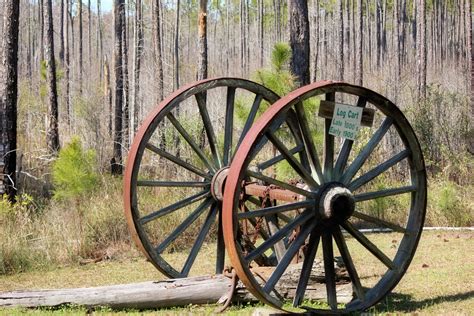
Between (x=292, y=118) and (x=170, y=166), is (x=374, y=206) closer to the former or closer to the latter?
(x=170, y=166)

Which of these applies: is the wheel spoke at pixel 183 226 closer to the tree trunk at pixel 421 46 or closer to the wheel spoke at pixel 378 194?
the wheel spoke at pixel 378 194

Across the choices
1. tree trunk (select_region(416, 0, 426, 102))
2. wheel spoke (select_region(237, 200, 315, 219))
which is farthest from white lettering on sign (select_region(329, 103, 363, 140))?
tree trunk (select_region(416, 0, 426, 102))

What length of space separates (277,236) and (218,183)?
165 centimetres

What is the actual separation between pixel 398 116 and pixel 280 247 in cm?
158

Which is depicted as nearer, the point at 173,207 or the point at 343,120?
the point at 343,120

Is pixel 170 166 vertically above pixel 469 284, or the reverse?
pixel 170 166

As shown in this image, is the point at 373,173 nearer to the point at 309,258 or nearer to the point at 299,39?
the point at 309,258

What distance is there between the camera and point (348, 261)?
5.59 meters

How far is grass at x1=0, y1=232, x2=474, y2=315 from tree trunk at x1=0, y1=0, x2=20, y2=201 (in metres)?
3.18

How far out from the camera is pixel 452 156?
15219 millimetres

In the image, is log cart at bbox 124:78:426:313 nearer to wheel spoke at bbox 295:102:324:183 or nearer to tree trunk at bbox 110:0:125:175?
wheel spoke at bbox 295:102:324:183

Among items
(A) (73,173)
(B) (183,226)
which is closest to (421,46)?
(A) (73,173)

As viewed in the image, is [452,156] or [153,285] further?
[452,156]

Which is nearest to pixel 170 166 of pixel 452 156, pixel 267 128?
pixel 452 156
